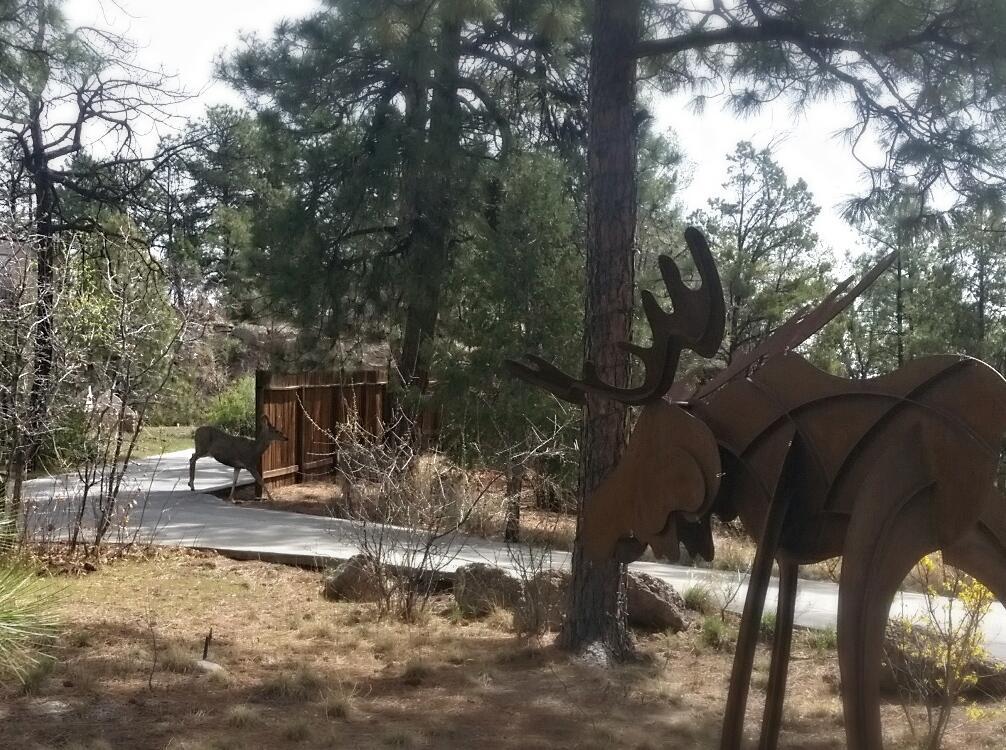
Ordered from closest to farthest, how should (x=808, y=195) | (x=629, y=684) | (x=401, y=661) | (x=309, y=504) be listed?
(x=629, y=684)
(x=401, y=661)
(x=309, y=504)
(x=808, y=195)

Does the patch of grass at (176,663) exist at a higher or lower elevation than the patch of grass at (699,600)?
lower

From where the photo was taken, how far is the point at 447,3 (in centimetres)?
731

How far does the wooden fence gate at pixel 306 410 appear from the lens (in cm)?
1505

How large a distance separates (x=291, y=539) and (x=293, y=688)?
509 cm

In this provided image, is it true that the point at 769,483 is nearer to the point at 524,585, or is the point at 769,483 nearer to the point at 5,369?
the point at 524,585

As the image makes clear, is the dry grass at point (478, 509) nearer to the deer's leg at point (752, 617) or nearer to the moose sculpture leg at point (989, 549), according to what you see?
the deer's leg at point (752, 617)

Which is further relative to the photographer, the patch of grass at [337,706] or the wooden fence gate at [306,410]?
the wooden fence gate at [306,410]

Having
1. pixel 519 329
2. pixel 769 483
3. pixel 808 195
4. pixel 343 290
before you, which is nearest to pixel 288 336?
pixel 343 290

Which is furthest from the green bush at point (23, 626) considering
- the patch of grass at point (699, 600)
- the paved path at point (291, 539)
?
the patch of grass at point (699, 600)

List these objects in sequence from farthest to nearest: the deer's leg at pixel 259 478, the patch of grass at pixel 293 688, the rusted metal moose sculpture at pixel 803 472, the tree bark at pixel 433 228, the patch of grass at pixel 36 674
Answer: the deer's leg at pixel 259 478 → the tree bark at pixel 433 228 → the patch of grass at pixel 293 688 → the patch of grass at pixel 36 674 → the rusted metal moose sculpture at pixel 803 472

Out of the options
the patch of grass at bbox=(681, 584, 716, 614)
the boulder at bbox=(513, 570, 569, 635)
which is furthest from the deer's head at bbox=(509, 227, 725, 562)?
the patch of grass at bbox=(681, 584, 716, 614)

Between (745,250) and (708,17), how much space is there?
1140 cm

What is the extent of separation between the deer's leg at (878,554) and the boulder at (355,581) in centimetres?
516

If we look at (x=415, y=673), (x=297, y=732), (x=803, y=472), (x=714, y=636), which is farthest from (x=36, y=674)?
(x=803, y=472)
